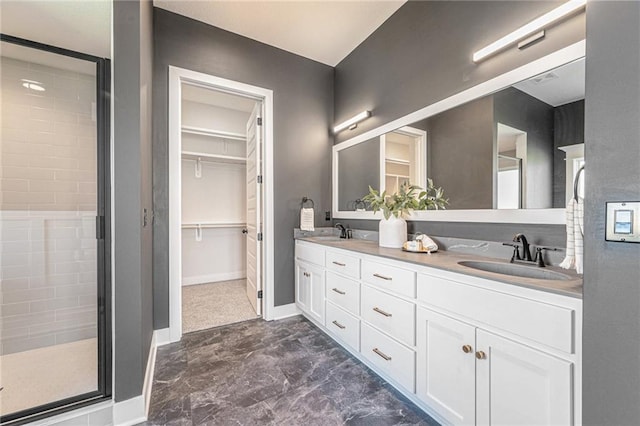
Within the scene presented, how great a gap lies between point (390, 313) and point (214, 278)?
11.1ft

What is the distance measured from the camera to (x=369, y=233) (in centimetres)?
262

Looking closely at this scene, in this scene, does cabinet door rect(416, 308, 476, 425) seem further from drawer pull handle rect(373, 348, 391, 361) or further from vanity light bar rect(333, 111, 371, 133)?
vanity light bar rect(333, 111, 371, 133)

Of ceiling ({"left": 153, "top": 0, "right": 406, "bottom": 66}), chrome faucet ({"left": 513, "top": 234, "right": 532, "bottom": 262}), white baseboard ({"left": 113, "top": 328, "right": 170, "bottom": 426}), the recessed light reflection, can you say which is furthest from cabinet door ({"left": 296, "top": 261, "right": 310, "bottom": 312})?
the recessed light reflection

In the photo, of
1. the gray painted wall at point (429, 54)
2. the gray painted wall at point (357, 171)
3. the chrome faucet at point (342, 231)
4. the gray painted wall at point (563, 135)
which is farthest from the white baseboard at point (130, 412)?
the gray painted wall at point (429, 54)

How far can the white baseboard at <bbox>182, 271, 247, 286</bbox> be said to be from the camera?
156 inches

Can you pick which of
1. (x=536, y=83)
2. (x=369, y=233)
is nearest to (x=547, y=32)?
(x=536, y=83)

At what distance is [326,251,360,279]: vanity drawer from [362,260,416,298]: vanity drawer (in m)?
0.09

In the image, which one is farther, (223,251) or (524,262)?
(223,251)

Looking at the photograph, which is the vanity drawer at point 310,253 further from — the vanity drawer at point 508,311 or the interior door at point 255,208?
the vanity drawer at point 508,311

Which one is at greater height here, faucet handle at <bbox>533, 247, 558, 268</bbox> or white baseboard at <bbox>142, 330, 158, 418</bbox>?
faucet handle at <bbox>533, 247, 558, 268</bbox>

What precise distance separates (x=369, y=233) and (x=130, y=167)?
6.64ft

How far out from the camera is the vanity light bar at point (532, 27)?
1.25 m

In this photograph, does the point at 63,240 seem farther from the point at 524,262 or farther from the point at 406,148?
the point at 524,262

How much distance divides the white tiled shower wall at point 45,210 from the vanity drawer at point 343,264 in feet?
5.36
